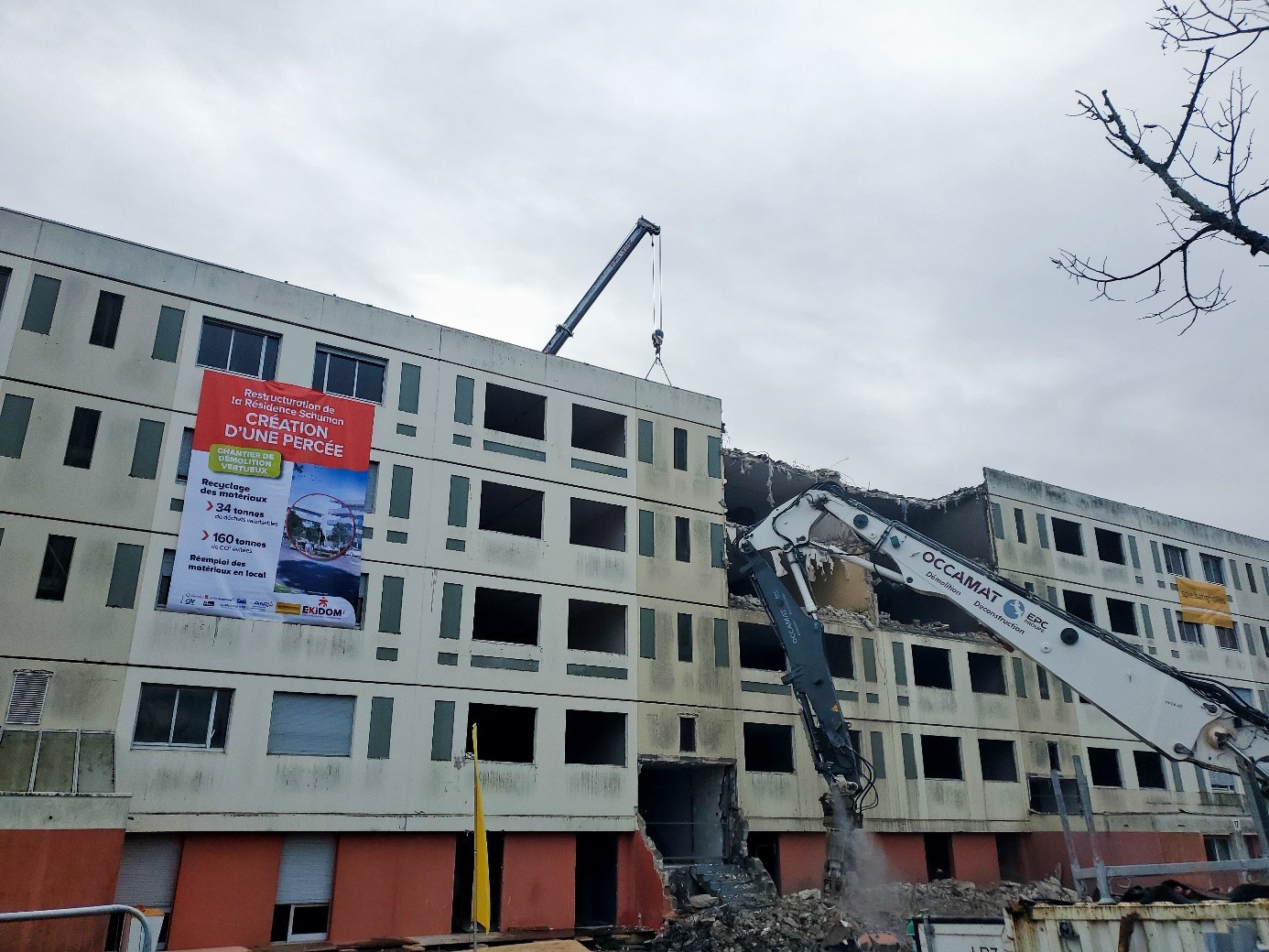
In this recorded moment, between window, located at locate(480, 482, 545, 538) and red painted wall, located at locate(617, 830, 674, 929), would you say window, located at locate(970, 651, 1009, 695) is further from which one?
window, located at locate(480, 482, 545, 538)

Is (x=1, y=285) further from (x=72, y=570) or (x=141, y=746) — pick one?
(x=141, y=746)

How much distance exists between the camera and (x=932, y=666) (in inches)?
1441

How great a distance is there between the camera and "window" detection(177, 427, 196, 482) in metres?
24.1

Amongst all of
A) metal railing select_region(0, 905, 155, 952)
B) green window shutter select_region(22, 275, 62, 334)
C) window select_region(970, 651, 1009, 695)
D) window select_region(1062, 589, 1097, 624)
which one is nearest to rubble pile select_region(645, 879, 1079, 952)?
window select_region(970, 651, 1009, 695)

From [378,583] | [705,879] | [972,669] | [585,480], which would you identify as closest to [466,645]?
[378,583]

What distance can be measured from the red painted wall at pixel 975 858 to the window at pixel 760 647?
831 cm

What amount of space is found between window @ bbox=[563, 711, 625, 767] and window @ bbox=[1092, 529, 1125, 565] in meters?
24.1

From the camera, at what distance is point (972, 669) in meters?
37.2

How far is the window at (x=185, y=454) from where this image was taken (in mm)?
24125

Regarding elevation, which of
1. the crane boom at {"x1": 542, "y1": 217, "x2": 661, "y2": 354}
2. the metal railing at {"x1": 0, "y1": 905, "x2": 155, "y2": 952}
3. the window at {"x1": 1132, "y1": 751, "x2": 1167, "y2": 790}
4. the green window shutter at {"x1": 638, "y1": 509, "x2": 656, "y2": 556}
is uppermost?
the crane boom at {"x1": 542, "y1": 217, "x2": 661, "y2": 354}

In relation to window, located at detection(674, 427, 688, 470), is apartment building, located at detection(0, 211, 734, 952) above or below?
below

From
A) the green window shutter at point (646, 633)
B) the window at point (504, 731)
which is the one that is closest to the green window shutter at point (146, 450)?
the window at point (504, 731)

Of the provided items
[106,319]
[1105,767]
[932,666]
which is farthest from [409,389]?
[1105,767]

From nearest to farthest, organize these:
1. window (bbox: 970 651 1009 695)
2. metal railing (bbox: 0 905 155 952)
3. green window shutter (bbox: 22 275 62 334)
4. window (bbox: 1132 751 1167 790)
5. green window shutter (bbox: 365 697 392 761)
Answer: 1. metal railing (bbox: 0 905 155 952)
2. green window shutter (bbox: 22 275 62 334)
3. green window shutter (bbox: 365 697 392 761)
4. window (bbox: 970 651 1009 695)
5. window (bbox: 1132 751 1167 790)
